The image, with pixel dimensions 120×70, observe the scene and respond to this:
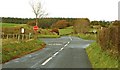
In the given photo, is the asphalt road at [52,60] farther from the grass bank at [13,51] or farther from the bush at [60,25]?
the bush at [60,25]

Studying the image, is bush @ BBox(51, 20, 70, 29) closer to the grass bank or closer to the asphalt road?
the grass bank

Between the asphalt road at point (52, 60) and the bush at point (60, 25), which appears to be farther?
the bush at point (60, 25)

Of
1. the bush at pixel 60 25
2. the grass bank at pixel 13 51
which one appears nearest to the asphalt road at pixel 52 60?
the grass bank at pixel 13 51

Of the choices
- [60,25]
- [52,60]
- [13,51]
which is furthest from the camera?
[60,25]

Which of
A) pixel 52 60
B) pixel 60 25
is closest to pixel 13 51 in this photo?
pixel 52 60

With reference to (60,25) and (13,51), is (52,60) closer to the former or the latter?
(13,51)

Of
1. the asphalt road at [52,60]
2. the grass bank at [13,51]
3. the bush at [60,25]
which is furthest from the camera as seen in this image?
the bush at [60,25]

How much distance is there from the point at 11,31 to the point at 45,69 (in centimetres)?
4883

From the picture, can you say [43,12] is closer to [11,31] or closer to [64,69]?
[11,31]

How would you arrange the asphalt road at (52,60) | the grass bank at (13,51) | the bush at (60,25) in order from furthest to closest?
the bush at (60,25) → the grass bank at (13,51) → the asphalt road at (52,60)

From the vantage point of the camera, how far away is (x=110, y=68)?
11.4 m

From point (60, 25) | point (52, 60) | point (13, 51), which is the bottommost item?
point (52, 60)

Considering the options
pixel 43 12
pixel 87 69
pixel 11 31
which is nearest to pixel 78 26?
pixel 43 12

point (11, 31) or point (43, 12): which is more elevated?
point (43, 12)
